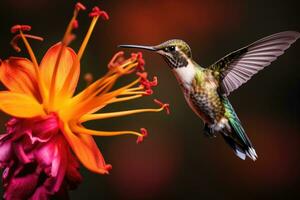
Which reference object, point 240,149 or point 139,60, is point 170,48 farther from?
point 240,149

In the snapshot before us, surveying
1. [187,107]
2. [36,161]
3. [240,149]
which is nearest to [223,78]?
[240,149]

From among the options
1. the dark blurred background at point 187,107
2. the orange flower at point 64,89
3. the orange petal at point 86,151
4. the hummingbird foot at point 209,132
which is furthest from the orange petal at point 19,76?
the dark blurred background at point 187,107

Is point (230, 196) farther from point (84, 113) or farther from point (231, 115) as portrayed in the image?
point (84, 113)

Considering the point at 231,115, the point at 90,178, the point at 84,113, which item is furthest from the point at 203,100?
the point at 90,178

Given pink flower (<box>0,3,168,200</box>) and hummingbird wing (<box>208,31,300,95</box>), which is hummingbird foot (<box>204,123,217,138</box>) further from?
pink flower (<box>0,3,168,200</box>)

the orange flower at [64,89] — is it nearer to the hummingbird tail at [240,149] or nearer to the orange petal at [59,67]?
the orange petal at [59,67]

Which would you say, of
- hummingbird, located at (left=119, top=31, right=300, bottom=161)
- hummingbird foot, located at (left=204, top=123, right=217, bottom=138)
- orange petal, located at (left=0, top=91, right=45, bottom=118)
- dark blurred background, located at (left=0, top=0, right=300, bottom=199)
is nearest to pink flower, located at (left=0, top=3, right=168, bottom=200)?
orange petal, located at (left=0, top=91, right=45, bottom=118)
